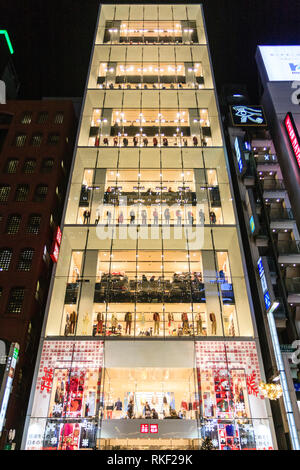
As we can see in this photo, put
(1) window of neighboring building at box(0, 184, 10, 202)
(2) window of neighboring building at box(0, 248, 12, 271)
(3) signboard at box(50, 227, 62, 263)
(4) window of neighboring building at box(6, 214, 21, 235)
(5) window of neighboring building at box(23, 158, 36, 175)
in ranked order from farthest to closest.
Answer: (5) window of neighboring building at box(23, 158, 36, 175) < (1) window of neighboring building at box(0, 184, 10, 202) < (4) window of neighboring building at box(6, 214, 21, 235) < (2) window of neighboring building at box(0, 248, 12, 271) < (3) signboard at box(50, 227, 62, 263)

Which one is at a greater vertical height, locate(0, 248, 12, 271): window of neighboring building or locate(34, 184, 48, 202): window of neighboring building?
locate(34, 184, 48, 202): window of neighboring building

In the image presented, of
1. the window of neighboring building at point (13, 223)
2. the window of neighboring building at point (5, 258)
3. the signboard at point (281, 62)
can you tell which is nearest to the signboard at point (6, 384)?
the window of neighboring building at point (5, 258)

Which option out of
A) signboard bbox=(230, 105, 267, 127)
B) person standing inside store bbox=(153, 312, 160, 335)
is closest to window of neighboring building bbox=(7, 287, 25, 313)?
person standing inside store bbox=(153, 312, 160, 335)

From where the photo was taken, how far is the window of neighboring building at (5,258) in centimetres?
2088

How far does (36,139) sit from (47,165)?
2880mm

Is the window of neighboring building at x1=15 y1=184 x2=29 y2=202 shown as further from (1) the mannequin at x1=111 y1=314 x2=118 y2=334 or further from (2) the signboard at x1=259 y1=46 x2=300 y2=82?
(2) the signboard at x1=259 y1=46 x2=300 y2=82

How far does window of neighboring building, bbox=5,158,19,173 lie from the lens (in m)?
25.3

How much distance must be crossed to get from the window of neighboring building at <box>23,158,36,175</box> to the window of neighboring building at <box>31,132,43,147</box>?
1.60 m

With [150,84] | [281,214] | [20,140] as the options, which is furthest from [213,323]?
[20,140]

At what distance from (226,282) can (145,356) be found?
545cm

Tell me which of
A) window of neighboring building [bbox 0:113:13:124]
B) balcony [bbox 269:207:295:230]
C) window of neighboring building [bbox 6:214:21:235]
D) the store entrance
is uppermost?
window of neighboring building [bbox 0:113:13:124]

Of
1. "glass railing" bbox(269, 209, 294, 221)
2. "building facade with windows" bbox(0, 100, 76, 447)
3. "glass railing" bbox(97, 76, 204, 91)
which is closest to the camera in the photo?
"building facade with windows" bbox(0, 100, 76, 447)

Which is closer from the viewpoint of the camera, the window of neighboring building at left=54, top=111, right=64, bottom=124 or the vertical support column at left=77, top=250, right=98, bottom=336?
the vertical support column at left=77, top=250, right=98, bottom=336

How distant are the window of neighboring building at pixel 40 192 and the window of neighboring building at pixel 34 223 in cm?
146
